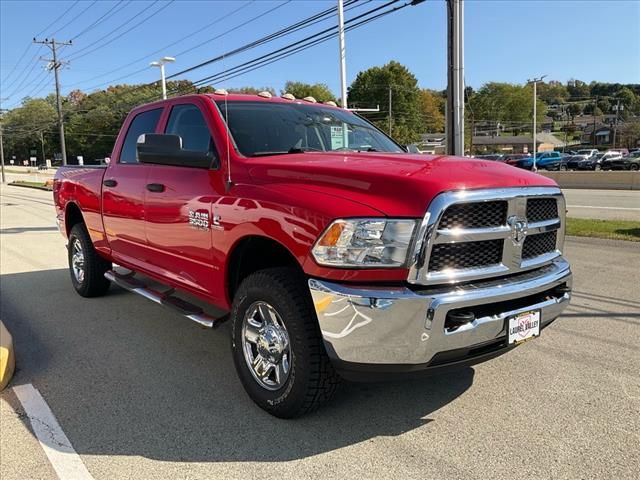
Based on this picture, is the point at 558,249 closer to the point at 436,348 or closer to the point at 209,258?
the point at 436,348

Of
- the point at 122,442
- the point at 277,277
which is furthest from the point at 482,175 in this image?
the point at 122,442

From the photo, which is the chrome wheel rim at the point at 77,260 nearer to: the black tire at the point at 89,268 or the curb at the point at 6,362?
the black tire at the point at 89,268

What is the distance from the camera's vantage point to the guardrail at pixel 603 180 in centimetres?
2618

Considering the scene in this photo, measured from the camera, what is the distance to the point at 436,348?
8.91 ft

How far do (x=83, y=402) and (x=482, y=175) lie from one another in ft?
9.67

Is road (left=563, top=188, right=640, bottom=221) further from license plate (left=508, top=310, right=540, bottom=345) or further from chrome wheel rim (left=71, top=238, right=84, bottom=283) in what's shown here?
chrome wheel rim (left=71, top=238, right=84, bottom=283)

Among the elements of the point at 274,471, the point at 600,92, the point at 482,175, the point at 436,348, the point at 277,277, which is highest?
the point at 600,92

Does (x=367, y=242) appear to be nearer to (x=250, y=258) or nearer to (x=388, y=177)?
(x=388, y=177)

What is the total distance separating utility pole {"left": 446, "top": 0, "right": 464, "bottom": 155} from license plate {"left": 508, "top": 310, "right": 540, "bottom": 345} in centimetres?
751

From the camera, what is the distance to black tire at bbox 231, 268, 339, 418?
299cm

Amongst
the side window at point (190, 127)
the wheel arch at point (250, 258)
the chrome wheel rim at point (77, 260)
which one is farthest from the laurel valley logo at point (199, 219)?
the chrome wheel rim at point (77, 260)

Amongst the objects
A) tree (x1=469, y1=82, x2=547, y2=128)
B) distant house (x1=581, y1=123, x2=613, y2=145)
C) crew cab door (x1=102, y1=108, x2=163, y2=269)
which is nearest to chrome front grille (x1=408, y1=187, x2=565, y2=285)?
crew cab door (x1=102, y1=108, x2=163, y2=269)

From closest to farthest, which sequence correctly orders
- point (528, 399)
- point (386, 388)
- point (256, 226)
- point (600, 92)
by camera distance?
point (256, 226) → point (528, 399) → point (386, 388) → point (600, 92)

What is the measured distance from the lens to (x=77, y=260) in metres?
6.46
